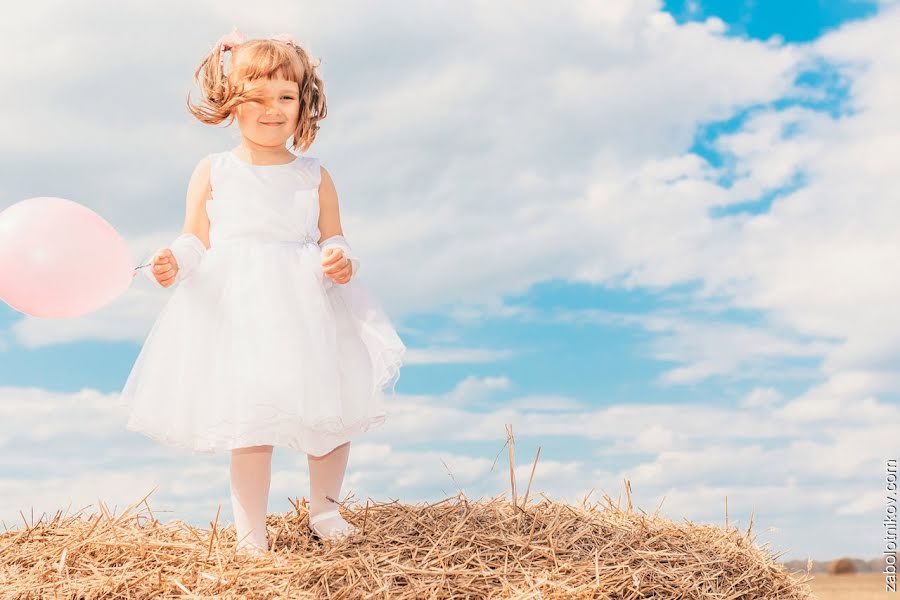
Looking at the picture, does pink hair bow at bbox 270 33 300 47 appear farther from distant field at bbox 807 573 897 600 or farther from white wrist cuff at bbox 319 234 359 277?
distant field at bbox 807 573 897 600

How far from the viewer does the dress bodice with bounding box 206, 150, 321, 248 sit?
144 inches

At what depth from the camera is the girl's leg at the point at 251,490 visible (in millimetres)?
3555

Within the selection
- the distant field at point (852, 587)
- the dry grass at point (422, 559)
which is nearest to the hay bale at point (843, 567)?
the distant field at point (852, 587)

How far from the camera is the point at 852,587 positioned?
A: 5328 mm

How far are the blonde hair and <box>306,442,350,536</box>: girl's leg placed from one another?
1.32 meters

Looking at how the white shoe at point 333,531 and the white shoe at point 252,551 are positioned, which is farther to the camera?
the white shoe at point 333,531

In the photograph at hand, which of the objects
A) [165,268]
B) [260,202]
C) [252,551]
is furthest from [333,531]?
[260,202]

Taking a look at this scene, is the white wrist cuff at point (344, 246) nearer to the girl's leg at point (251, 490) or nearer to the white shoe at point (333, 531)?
the girl's leg at point (251, 490)

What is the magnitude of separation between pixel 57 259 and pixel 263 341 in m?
0.80

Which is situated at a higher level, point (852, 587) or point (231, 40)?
point (231, 40)

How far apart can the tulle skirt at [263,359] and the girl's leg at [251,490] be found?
0.17m

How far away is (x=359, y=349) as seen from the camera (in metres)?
3.71

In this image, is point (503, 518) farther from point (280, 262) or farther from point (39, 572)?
point (39, 572)

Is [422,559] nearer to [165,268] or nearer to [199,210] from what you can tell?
[165,268]
